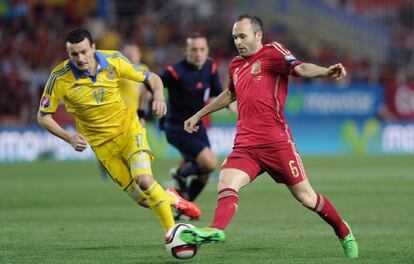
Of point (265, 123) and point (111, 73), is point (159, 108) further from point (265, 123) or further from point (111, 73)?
point (265, 123)

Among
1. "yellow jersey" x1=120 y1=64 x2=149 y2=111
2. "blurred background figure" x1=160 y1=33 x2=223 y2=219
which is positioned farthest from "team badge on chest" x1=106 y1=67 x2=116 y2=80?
"yellow jersey" x1=120 y1=64 x2=149 y2=111

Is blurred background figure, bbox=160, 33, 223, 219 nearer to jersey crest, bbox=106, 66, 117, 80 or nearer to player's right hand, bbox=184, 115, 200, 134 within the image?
jersey crest, bbox=106, 66, 117, 80

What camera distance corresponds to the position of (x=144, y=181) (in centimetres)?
927

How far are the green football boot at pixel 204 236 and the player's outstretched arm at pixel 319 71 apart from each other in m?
1.57

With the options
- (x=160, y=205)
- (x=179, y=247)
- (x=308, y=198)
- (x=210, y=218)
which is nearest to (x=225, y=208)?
(x=179, y=247)

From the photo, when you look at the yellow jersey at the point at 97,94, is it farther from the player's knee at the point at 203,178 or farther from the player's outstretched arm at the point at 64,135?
the player's knee at the point at 203,178

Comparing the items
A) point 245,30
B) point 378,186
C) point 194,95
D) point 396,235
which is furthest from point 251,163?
point 378,186

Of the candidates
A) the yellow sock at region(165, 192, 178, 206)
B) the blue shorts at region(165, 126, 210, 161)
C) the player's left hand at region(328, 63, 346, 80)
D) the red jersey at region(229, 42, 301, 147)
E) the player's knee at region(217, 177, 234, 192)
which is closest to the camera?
the player's left hand at region(328, 63, 346, 80)

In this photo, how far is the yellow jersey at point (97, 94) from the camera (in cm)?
958

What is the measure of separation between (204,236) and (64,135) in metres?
2.44

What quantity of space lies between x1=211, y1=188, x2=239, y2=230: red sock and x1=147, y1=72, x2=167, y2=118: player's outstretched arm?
1.41 metres

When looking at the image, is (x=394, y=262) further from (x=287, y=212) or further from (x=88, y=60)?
(x=287, y=212)

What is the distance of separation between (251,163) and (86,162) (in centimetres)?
1840

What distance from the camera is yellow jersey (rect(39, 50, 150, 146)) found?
31.4 feet
